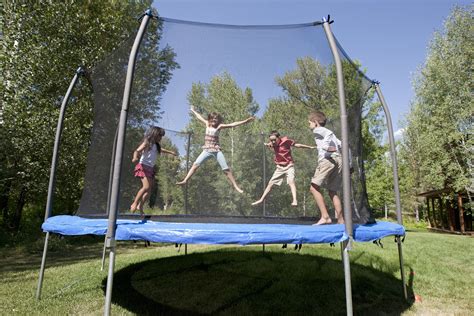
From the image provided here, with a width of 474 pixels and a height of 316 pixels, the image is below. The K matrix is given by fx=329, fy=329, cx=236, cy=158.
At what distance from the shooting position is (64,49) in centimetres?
771

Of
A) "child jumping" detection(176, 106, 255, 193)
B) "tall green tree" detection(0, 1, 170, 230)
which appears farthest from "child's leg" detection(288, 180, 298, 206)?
"tall green tree" detection(0, 1, 170, 230)

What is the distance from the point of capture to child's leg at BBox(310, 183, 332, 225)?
9.31 feet

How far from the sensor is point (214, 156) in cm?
405

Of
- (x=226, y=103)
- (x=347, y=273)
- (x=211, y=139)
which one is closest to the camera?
(x=347, y=273)

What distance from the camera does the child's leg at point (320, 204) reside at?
9.31 feet

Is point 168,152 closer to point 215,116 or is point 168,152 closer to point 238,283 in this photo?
point 215,116

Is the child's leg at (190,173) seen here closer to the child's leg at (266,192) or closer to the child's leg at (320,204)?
the child's leg at (266,192)

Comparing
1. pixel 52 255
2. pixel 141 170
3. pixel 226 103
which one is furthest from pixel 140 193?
pixel 52 255

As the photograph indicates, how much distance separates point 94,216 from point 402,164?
22235mm

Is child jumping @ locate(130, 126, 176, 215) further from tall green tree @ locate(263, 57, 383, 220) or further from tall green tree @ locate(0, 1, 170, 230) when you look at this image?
tall green tree @ locate(0, 1, 170, 230)

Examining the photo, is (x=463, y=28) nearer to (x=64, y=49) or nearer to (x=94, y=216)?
(x=64, y=49)

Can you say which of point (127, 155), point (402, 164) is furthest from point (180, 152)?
point (402, 164)

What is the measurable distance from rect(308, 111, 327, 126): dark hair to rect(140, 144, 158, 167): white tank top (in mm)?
1838

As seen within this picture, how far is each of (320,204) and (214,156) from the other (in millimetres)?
1586
